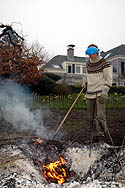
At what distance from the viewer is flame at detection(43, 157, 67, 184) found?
103 inches

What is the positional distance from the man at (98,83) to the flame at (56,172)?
103 centimetres

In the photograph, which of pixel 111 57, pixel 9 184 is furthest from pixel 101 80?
pixel 111 57

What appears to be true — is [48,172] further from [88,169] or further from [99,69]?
[99,69]

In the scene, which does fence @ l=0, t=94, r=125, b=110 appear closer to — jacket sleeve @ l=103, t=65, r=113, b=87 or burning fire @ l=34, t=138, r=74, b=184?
jacket sleeve @ l=103, t=65, r=113, b=87

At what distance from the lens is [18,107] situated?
8.59 metres

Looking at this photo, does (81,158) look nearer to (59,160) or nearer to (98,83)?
(59,160)

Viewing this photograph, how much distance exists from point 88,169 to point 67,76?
17810mm

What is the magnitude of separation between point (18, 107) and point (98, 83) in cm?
580

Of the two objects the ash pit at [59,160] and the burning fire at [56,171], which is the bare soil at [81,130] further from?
the burning fire at [56,171]

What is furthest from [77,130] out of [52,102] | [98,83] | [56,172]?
[52,102]

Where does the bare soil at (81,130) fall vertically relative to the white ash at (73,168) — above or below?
below

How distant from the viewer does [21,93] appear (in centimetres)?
1099

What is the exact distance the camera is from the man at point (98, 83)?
3.43 meters

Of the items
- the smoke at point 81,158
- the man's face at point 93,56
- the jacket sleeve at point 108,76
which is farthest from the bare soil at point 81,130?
the man's face at point 93,56
